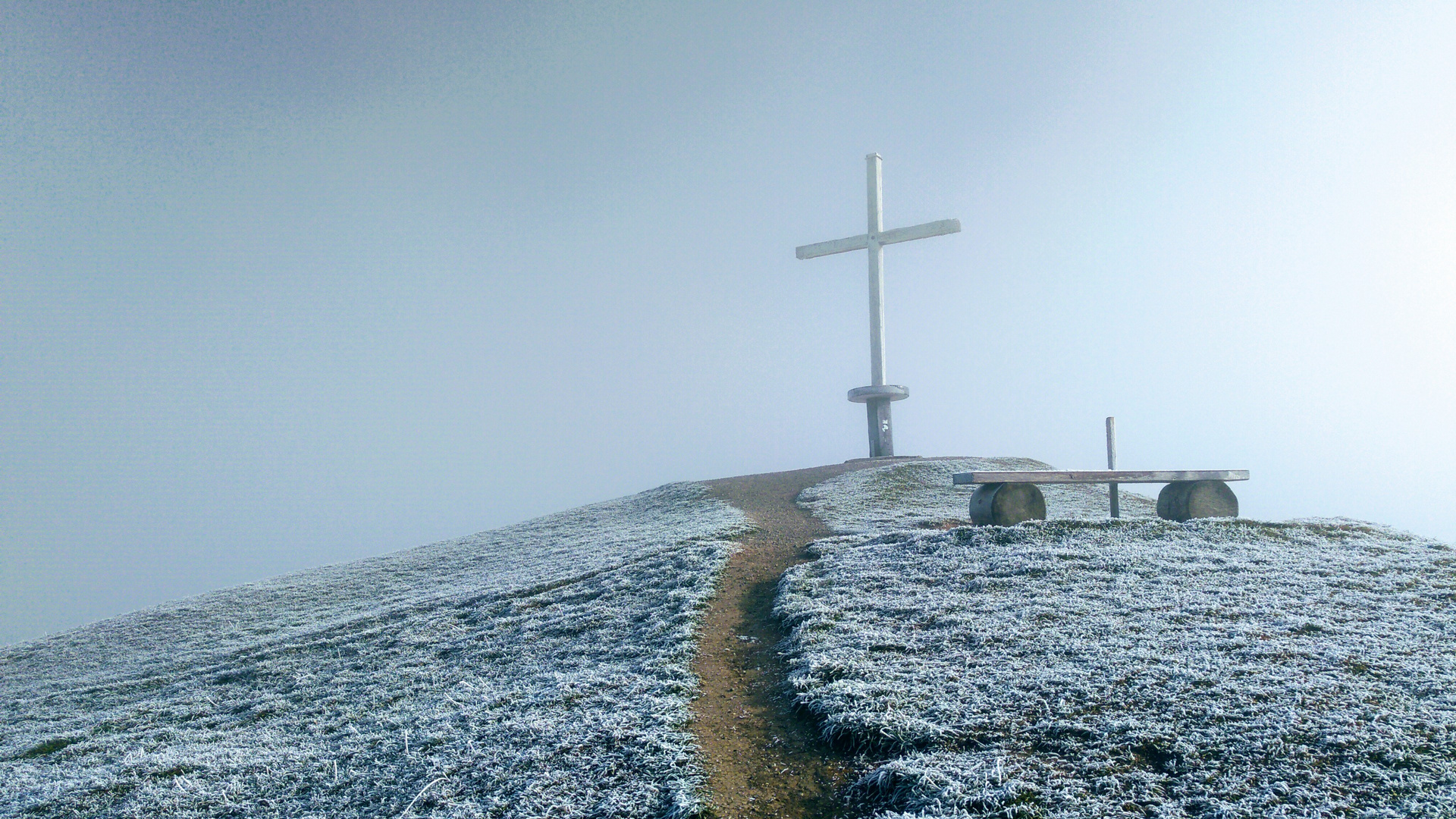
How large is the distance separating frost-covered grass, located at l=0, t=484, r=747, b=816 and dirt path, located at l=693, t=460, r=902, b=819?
26cm

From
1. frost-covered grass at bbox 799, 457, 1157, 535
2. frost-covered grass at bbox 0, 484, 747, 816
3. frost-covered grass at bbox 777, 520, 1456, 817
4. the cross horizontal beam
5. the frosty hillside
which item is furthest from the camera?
the cross horizontal beam

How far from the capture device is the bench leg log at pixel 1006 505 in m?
13.7

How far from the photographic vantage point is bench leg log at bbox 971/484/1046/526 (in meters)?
13.7

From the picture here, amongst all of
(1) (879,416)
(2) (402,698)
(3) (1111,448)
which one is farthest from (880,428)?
(2) (402,698)

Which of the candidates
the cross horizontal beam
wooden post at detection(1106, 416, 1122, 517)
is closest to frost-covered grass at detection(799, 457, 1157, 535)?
wooden post at detection(1106, 416, 1122, 517)

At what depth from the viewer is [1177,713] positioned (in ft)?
20.2

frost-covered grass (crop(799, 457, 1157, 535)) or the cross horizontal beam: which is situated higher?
the cross horizontal beam

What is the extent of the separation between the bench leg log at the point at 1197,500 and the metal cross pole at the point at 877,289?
1052 cm

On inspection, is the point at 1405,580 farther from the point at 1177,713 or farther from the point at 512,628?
the point at 512,628

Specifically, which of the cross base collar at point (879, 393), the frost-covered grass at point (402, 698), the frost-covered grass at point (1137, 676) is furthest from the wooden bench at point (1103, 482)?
the cross base collar at point (879, 393)

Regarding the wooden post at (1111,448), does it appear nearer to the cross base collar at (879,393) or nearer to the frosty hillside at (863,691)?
the frosty hillside at (863,691)

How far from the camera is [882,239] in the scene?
2589 cm

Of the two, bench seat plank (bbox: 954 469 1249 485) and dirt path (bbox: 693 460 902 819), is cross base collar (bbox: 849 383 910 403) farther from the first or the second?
dirt path (bbox: 693 460 902 819)

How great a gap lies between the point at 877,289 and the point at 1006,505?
514 inches
